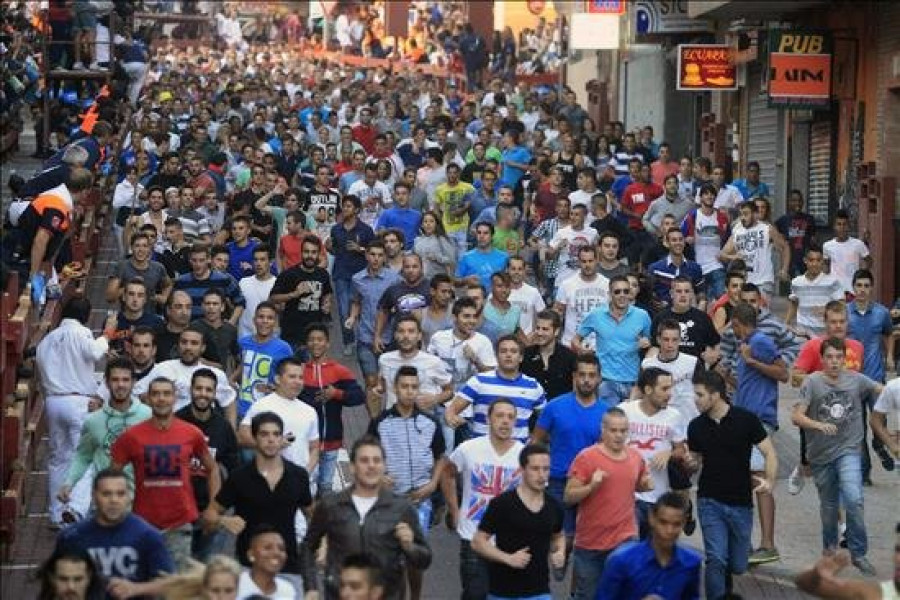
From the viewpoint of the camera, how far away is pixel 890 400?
1511 cm

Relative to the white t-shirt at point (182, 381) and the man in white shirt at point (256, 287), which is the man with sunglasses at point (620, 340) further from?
the white t-shirt at point (182, 381)

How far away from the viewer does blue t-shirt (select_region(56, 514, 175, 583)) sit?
37.2ft

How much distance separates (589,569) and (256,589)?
2979 millimetres

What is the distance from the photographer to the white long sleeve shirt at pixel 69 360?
15.6 meters

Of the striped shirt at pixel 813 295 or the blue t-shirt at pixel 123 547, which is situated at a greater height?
the striped shirt at pixel 813 295

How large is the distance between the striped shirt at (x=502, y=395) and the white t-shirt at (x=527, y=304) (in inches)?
134

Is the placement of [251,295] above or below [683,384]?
above

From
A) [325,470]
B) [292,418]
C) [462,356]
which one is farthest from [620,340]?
[292,418]

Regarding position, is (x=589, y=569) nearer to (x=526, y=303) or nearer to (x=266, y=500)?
(x=266, y=500)

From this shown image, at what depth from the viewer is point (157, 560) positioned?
37.4 ft

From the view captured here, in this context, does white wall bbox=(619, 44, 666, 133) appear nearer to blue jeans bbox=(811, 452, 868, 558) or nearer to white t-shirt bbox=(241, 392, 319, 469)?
blue jeans bbox=(811, 452, 868, 558)

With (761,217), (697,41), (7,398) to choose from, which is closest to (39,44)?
(697,41)

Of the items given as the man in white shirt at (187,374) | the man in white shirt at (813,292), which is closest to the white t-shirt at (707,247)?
the man in white shirt at (813,292)

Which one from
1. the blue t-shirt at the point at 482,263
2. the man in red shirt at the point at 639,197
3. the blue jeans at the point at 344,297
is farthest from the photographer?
the man in red shirt at the point at 639,197
